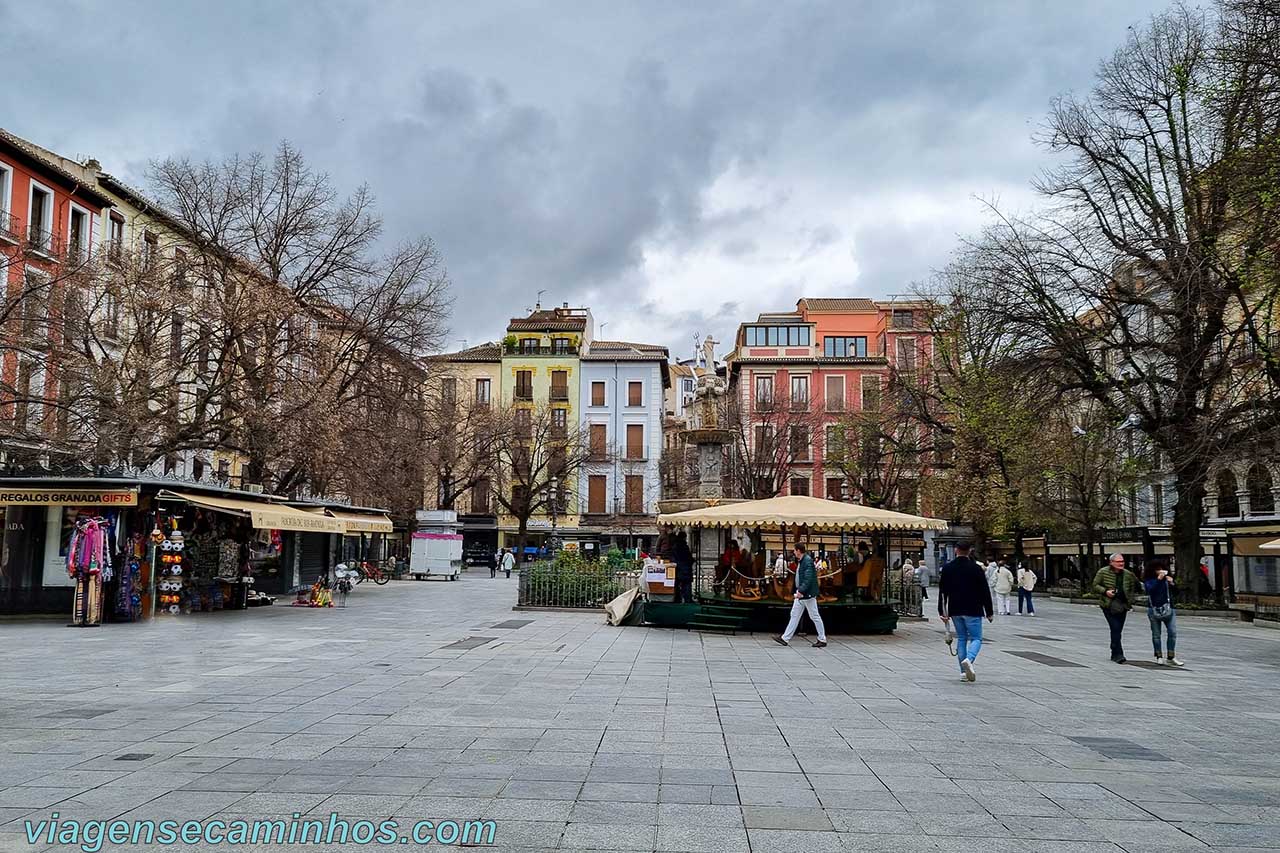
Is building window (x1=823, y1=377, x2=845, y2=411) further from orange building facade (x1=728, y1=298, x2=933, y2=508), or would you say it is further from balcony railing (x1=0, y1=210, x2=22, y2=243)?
balcony railing (x1=0, y1=210, x2=22, y2=243)

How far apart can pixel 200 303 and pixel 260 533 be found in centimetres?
634

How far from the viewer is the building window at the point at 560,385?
67.0 meters

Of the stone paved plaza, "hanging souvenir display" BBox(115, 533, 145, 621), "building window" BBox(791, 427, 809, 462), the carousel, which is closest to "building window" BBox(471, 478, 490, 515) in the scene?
"building window" BBox(791, 427, 809, 462)

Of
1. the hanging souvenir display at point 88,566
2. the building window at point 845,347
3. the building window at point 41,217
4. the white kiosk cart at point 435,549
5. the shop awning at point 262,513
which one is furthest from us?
the building window at point 845,347

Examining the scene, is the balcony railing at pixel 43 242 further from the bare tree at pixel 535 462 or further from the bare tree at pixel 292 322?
the bare tree at pixel 535 462

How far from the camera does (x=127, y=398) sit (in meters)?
23.1

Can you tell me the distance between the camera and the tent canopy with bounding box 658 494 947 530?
1792 cm

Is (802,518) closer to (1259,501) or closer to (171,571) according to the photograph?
(171,571)

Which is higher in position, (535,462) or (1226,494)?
(535,462)

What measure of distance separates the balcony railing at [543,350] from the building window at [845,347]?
17388mm

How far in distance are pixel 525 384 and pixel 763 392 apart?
17.5 m

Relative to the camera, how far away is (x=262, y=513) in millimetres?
20812

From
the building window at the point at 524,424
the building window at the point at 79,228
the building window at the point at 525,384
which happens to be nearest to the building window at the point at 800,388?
the building window at the point at 524,424

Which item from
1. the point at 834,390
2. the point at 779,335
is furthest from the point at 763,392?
the point at 779,335
